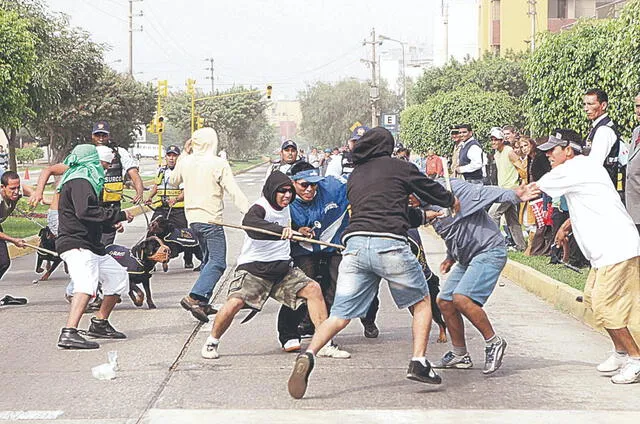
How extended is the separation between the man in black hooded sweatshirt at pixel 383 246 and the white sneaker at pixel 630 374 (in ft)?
4.40

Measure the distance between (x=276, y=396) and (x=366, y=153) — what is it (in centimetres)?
176

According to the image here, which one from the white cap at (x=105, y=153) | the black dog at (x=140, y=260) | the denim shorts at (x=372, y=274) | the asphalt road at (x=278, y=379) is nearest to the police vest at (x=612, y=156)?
the asphalt road at (x=278, y=379)

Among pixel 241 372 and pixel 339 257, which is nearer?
pixel 241 372

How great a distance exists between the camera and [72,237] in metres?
9.17

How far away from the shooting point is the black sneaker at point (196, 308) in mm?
9500

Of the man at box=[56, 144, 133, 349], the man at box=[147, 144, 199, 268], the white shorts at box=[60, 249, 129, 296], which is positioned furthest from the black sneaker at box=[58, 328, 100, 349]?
the man at box=[147, 144, 199, 268]

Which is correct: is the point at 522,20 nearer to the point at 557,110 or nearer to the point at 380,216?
the point at 557,110

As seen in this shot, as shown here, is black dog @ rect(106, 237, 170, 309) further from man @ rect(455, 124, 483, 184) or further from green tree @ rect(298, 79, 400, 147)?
green tree @ rect(298, 79, 400, 147)

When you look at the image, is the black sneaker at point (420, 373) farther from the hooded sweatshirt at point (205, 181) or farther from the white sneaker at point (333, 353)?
the hooded sweatshirt at point (205, 181)

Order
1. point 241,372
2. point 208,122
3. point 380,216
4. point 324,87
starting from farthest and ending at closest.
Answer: point 324,87 < point 208,122 < point 241,372 < point 380,216

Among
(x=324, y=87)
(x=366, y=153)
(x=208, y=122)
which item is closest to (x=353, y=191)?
(x=366, y=153)

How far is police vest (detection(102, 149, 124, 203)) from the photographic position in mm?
12998

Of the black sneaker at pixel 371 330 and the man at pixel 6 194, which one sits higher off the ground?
the man at pixel 6 194

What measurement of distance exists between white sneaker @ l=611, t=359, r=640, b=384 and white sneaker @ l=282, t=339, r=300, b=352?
2611 mm
